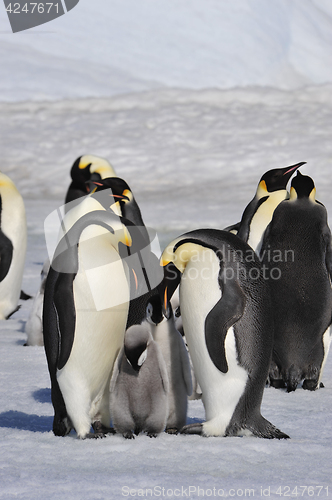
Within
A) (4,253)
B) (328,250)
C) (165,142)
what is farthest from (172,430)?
(165,142)

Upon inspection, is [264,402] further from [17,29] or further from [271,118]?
[17,29]

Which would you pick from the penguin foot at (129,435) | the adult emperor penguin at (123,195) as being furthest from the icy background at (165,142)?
the adult emperor penguin at (123,195)

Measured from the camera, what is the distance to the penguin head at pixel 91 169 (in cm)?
597

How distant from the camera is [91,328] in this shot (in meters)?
2.26

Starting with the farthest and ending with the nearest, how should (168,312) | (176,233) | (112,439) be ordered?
(176,233)
(168,312)
(112,439)

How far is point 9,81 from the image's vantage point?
1995cm

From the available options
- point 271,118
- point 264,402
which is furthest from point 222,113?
point 264,402

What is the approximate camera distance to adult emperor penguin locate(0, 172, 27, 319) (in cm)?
509

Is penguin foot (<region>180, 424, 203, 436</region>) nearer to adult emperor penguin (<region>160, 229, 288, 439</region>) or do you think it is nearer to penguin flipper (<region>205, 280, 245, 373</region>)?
adult emperor penguin (<region>160, 229, 288, 439</region>)

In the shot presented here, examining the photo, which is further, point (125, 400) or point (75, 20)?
point (75, 20)

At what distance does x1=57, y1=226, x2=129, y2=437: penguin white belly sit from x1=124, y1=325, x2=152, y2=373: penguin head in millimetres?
135

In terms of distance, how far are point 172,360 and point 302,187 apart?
1.24 meters

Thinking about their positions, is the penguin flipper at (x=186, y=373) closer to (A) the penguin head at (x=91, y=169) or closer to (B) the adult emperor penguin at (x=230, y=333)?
(B) the adult emperor penguin at (x=230, y=333)

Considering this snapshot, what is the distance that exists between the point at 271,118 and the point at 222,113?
1.33m
